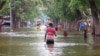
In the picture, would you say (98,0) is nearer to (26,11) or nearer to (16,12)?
(16,12)

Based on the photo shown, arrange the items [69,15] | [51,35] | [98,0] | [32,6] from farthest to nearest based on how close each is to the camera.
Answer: [32,6]
[69,15]
[98,0]
[51,35]

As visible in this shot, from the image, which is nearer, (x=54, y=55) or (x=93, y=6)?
(x=54, y=55)

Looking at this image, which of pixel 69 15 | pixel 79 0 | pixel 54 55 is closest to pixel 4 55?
pixel 54 55

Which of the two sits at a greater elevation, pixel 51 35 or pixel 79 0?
pixel 79 0

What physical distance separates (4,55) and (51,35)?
8545 millimetres

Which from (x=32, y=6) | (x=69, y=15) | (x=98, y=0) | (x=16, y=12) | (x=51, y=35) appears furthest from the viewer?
(x=32, y=6)

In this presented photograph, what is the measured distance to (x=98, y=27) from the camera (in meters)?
42.0

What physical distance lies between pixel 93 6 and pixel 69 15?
92.3ft

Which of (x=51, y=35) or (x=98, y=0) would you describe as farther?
(x=98, y=0)

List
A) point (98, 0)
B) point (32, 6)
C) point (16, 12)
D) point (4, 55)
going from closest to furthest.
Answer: point (4, 55) → point (98, 0) → point (16, 12) → point (32, 6)

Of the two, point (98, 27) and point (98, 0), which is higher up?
point (98, 0)

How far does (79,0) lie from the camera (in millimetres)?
41000

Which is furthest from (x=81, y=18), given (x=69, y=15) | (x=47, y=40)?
(x=47, y=40)

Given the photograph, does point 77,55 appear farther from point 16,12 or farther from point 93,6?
point 16,12
